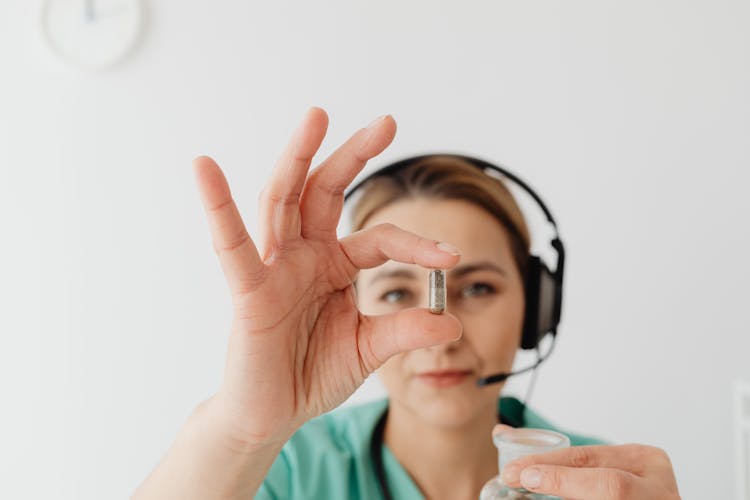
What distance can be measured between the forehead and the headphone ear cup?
3.1 inches

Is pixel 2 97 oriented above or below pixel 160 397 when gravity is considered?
above

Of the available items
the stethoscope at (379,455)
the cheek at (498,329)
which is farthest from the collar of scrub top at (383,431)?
the cheek at (498,329)

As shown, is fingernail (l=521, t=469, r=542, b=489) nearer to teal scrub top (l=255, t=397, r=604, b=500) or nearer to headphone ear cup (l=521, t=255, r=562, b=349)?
teal scrub top (l=255, t=397, r=604, b=500)

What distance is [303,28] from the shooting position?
4.74 ft

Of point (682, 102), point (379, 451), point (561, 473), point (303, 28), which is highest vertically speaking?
point (303, 28)

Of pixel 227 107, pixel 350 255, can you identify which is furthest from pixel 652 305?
pixel 227 107

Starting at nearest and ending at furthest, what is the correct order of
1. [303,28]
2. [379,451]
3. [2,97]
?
[379,451], [2,97], [303,28]

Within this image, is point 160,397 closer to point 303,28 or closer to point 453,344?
point 453,344

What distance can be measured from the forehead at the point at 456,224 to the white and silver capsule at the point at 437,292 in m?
0.54

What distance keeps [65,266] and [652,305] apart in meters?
1.32

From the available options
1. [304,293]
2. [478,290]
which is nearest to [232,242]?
[304,293]

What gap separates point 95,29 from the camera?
1.36 meters

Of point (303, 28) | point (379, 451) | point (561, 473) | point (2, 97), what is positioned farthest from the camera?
point (303, 28)

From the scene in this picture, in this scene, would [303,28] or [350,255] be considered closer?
[350,255]
